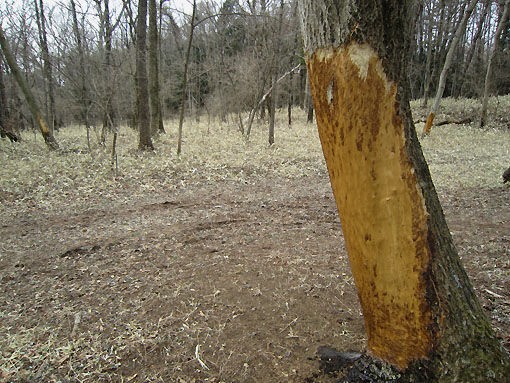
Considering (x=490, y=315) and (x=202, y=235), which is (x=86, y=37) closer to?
(x=202, y=235)

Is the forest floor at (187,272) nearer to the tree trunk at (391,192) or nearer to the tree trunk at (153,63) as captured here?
the tree trunk at (391,192)

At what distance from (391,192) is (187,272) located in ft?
9.23

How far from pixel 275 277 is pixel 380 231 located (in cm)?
219

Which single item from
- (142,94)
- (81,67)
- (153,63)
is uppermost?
(153,63)

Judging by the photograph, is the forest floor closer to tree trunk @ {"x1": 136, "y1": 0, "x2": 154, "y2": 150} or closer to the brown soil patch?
the brown soil patch

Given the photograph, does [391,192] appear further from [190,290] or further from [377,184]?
[190,290]

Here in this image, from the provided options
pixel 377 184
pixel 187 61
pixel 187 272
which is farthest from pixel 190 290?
pixel 187 61

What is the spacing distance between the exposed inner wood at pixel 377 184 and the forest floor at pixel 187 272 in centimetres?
96

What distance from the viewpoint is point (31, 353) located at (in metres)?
2.76

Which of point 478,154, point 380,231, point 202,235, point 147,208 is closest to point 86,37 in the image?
point 147,208

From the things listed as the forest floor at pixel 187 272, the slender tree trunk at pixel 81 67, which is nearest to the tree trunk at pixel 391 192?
the forest floor at pixel 187 272

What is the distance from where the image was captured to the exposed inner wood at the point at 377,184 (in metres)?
1.58

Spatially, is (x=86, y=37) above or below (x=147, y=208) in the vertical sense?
above

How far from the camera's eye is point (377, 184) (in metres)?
1.63
